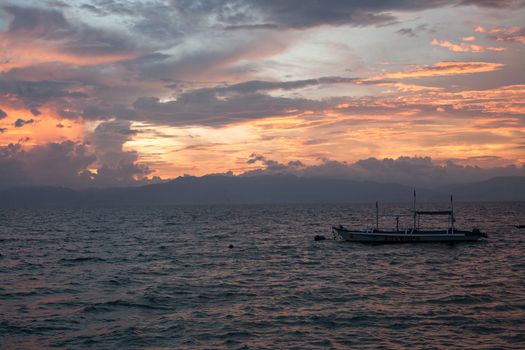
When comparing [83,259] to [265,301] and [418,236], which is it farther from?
[418,236]

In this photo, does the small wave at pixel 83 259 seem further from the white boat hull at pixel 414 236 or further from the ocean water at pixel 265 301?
the white boat hull at pixel 414 236

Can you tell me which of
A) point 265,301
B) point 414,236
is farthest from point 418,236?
point 265,301

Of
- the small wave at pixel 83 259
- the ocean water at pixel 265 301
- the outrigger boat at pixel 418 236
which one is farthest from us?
the outrigger boat at pixel 418 236

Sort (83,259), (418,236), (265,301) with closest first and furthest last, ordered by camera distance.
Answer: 1. (265,301)
2. (83,259)
3. (418,236)

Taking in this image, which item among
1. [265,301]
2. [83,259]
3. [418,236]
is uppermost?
[418,236]

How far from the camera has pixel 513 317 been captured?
28.5 metres

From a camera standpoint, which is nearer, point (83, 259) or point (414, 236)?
point (83, 259)

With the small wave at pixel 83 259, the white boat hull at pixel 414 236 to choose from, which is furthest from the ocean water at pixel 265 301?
the white boat hull at pixel 414 236

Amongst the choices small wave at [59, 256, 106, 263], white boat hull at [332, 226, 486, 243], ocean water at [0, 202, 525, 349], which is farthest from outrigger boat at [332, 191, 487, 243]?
small wave at [59, 256, 106, 263]

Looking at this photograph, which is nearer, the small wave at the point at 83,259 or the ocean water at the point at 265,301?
the ocean water at the point at 265,301

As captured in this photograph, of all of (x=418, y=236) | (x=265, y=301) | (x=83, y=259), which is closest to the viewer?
(x=265, y=301)

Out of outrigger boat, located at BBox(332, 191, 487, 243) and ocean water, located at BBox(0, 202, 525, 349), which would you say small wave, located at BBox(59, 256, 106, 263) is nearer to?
ocean water, located at BBox(0, 202, 525, 349)

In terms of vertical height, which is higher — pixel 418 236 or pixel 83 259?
pixel 418 236

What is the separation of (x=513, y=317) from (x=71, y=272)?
38.5 metres
